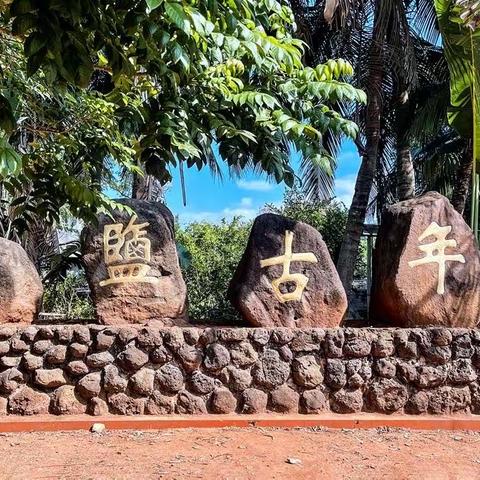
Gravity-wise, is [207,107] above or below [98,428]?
above

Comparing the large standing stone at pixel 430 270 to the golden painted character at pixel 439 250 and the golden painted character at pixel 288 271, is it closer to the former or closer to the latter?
the golden painted character at pixel 439 250

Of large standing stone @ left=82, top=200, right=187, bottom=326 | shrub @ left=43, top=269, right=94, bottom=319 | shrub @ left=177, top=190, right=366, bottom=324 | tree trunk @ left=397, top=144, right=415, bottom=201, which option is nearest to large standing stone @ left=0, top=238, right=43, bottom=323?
large standing stone @ left=82, top=200, right=187, bottom=326

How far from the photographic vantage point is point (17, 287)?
14.2ft

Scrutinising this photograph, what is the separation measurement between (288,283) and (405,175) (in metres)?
5.73

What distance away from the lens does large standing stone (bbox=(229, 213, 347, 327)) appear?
14.8ft

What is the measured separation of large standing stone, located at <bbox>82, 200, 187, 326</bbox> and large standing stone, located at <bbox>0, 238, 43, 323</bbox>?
1.58 feet

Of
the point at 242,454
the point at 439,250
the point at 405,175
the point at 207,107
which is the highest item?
the point at 405,175

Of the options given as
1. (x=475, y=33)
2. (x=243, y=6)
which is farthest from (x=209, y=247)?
(x=243, y=6)

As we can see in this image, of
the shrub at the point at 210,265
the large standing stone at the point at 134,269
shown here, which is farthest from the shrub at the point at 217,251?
the large standing stone at the point at 134,269

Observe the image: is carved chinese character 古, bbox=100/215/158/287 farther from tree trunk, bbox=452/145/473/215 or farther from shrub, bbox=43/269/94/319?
tree trunk, bbox=452/145/473/215

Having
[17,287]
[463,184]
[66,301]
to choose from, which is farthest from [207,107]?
[463,184]

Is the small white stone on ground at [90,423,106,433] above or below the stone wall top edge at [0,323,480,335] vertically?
below

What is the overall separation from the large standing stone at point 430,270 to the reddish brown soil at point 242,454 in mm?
1022

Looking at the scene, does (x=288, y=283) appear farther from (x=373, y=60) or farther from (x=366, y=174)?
(x=373, y=60)
